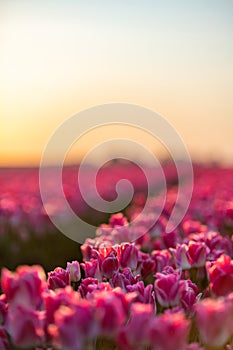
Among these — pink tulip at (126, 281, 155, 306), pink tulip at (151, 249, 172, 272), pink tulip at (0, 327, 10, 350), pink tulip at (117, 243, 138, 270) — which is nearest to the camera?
pink tulip at (0, 327, 10, 350)

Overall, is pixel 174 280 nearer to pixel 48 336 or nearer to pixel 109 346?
pixel 109 346

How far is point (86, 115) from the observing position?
8.73 metres

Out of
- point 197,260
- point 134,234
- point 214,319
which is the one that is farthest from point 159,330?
point 134,234

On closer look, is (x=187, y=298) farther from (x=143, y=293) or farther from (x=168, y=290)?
(x=143, y=293)

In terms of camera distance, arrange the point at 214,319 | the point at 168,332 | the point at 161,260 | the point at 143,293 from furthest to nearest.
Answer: the point at 161,260
the point at 143,293
the point at 214,319
the point at 168,332

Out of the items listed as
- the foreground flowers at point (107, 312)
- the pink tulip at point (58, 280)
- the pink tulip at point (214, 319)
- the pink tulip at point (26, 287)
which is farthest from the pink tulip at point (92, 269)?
the pink tulip at point (214, 319)

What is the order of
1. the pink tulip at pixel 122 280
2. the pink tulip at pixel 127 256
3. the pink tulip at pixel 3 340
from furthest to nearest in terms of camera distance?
the pink tulip at pixel 127 256, the pink tulip at pixel 122 280, the pink tulip at pixel 3 340

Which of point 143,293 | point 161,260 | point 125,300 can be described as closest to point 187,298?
point 143,293

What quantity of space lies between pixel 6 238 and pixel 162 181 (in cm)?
1023

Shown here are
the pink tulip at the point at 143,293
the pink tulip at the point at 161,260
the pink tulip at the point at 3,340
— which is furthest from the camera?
the pink tulip at the point at 161,260

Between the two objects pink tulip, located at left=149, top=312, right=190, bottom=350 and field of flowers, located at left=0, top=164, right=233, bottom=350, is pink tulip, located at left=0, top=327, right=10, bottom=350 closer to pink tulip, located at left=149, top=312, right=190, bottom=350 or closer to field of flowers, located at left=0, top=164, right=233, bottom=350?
field of flowers, located at left=0, top=164, right=233, bottom=350

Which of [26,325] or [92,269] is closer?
[26,325]

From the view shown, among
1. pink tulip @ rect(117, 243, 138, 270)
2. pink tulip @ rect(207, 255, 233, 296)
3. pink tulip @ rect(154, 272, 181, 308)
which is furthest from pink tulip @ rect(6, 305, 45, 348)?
pink tulip @ rect(117, 243, 138, 270)

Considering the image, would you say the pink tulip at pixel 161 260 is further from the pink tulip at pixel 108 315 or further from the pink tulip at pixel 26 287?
the pink tulip at pixel 108 315
